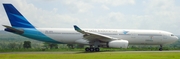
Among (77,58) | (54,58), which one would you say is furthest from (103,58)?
(54,58)

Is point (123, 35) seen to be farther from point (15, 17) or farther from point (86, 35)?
point (15, 17)

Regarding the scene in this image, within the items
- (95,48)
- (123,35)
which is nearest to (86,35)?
(95,48)

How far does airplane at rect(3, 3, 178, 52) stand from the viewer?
101 feet

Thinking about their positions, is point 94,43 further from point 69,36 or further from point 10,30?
point 10,30

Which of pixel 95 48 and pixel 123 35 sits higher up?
pixel 123 35

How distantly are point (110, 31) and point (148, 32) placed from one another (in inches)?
173

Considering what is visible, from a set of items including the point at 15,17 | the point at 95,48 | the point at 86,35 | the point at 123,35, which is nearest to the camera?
the point at 86,35

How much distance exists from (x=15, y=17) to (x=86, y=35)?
817cm

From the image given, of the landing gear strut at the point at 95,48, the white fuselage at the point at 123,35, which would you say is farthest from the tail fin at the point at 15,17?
the landing gear strut at the point at 95,48

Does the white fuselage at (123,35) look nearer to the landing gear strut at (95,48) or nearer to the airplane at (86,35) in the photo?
the airplane at (86,35)

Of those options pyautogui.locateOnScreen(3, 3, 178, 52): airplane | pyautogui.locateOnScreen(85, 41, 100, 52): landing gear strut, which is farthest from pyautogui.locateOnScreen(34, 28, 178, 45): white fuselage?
pyautogui.locateOnScreen(85, 41, 100, 52): landing gear strut

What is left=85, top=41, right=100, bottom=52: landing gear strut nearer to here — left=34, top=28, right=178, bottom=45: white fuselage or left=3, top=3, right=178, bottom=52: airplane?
left=3, top=3, right=178, bottom=52: airplane

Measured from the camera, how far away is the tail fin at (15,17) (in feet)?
105

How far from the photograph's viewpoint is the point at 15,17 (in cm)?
3222
